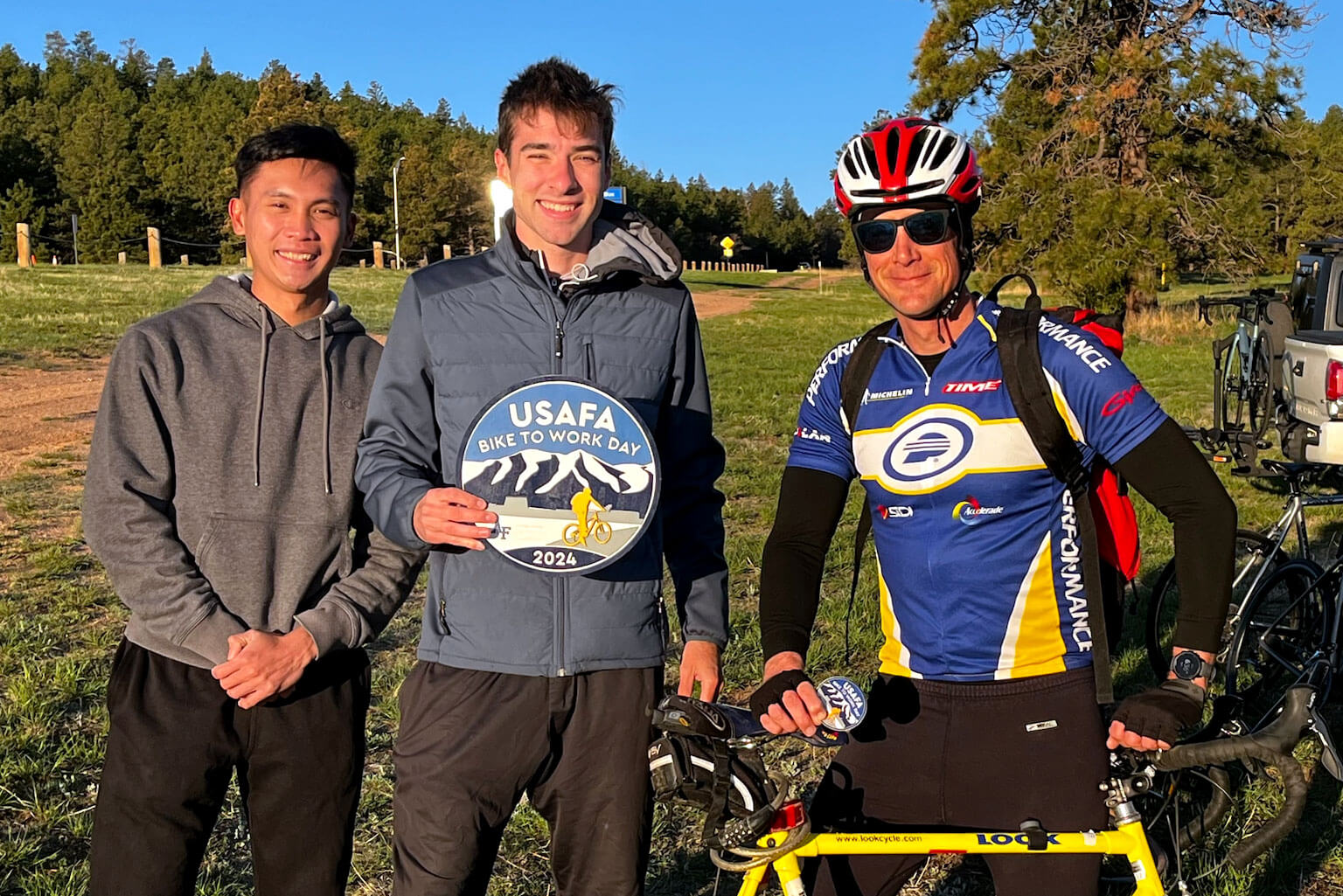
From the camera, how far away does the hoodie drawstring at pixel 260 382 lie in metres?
2.85

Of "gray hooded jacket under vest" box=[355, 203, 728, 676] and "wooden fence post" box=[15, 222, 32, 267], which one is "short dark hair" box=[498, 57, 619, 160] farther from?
"wooden fence post" box=[15, 222, 32, 267]

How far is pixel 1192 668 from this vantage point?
2311mm

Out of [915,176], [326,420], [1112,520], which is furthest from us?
[326,420]

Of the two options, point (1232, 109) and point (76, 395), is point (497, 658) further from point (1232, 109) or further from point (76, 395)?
point (1232, 109)

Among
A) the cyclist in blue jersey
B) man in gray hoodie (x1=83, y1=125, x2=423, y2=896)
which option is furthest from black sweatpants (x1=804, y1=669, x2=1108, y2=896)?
man in gray hoodie (x1=83, y1=125, x2=423, y2=896)

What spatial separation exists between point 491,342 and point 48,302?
20.4m

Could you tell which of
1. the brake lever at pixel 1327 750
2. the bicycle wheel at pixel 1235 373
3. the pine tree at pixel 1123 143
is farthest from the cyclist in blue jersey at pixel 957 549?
the pine tree at pixel 1123 143

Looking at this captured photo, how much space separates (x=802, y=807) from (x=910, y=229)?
1.32 m

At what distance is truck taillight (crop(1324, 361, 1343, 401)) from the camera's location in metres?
9.59

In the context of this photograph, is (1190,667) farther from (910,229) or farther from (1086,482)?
(910,229)

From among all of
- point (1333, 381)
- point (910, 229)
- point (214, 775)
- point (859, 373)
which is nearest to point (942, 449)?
point (859, 373)

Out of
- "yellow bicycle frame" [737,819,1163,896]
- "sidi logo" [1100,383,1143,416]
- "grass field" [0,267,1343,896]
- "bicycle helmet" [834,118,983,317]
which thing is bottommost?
"grass field" [0,267,1343,896]

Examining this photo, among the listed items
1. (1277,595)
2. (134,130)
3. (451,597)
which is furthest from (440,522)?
(134,130)

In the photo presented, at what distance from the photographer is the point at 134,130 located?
80.4m
